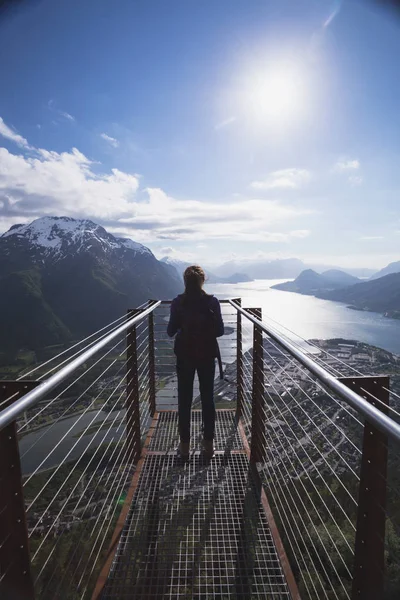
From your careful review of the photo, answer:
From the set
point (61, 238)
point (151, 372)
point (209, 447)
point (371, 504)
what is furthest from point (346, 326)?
point (61, 238)

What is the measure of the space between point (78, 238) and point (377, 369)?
120 metres

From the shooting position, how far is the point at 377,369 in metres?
30.6

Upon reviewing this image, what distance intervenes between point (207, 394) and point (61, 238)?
137 metres

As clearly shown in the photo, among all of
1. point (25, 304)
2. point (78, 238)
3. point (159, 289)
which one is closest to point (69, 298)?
point (25, 304)

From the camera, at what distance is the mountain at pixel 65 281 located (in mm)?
69750

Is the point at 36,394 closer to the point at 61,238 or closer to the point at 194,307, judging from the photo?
the point at 194,307

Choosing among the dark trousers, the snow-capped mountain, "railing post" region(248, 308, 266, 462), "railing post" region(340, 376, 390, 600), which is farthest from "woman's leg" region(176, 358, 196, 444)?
the snow-capped mountain

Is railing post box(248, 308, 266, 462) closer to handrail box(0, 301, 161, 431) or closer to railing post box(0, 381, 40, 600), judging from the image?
handrail box(0, 301, 161, 431)

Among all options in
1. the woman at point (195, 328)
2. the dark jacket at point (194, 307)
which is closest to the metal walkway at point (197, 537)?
the woman at point (195, 328)

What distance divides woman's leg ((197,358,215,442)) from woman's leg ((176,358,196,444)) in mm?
85

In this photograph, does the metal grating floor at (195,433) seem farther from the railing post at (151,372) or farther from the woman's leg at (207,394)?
the woman's leg at (207,394)

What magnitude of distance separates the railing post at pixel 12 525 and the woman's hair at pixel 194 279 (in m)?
1.78

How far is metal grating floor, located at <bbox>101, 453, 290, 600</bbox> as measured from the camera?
183 centimetres

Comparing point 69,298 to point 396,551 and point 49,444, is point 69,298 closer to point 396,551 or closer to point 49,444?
point 49,444
